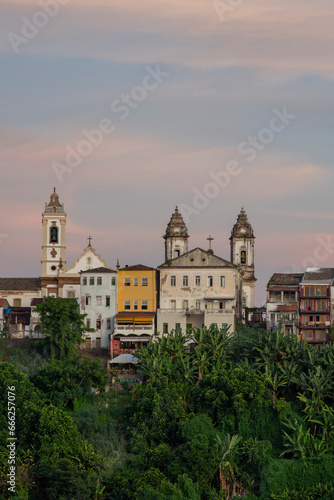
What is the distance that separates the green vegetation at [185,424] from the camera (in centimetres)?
5728

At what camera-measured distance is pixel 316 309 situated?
83812mm

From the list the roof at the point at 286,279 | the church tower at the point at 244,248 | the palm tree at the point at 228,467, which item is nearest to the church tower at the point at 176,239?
the church tower at the point at 244,248

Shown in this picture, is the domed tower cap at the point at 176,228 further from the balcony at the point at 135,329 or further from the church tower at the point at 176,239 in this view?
the balcony at the point at 135,329

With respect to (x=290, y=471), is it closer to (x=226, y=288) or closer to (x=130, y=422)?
(x=130, y=422)

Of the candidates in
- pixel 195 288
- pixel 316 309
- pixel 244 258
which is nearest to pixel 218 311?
pixel 195 288

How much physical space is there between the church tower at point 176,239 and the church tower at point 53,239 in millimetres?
11218

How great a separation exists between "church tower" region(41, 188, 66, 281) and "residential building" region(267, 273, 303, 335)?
1632 cm

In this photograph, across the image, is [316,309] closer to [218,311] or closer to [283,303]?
[283,303]

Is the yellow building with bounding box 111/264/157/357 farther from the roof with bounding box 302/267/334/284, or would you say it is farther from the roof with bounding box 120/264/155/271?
the roof with bounding box 302/267/334/284

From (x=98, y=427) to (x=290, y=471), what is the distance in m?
12.2

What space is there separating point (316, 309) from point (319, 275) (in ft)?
10.3

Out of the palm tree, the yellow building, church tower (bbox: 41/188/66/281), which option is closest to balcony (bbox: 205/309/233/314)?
the yellow building

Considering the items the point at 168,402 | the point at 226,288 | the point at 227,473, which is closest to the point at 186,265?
the point at 226,288

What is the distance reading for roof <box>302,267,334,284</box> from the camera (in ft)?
278
